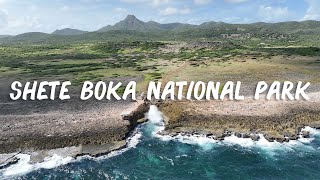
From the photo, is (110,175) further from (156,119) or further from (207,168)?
(156,119)

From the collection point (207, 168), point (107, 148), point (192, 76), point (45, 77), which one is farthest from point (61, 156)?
point (45, 77)

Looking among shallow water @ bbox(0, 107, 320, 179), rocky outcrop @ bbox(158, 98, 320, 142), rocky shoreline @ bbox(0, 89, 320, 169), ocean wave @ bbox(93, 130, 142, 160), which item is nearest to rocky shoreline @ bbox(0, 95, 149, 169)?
rocky shoreline @ bbox(0, 89, 320, 169)

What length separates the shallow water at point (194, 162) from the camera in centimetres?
5422

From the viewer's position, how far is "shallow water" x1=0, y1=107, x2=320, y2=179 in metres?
54.2

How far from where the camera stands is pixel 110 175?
54.4 m

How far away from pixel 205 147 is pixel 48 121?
35.0m

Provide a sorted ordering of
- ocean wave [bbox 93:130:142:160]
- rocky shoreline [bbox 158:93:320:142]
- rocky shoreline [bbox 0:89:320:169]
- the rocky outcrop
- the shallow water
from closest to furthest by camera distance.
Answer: the shallow water < ocean wave [bbox 93:130:142:160] < rocky shoreline [bbox 0:89:320:169] < the rocky outcrop < rocky shoreline [bbox 158:93:320:142]

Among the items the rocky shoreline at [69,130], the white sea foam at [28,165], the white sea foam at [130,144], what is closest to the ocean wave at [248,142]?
the white sea foam at [130,144]

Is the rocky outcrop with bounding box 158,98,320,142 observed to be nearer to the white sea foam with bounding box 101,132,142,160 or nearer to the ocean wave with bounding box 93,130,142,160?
the ocean wave with bounding box 93,130,142,160

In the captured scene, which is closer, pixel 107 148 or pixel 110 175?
pixel 110 175

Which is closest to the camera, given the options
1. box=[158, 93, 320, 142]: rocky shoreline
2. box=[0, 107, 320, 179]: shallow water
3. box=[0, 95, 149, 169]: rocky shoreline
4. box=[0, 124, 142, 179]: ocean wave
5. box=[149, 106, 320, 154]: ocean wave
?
box=[0, 107, 320, 179]: shallow water

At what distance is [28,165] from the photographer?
189ft

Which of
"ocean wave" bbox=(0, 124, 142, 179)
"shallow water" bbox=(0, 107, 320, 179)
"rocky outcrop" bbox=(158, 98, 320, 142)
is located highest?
"rocky outcrop" bbox=(158, 98, 320, 142)

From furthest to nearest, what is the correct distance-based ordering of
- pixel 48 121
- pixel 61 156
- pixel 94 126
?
pixel 48 121 < pixel 94 126 < pixel 61 156
